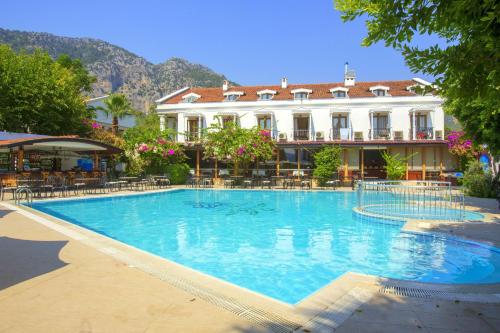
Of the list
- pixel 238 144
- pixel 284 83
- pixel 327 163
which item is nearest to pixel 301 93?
pixel 284 83

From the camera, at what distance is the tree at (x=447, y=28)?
2.79 meters

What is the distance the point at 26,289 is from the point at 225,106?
2760cm

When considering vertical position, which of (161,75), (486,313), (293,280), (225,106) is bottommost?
(293,280)

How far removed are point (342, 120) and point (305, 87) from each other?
545cm

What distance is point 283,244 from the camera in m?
9.12

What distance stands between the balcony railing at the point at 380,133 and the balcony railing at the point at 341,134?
1.69m

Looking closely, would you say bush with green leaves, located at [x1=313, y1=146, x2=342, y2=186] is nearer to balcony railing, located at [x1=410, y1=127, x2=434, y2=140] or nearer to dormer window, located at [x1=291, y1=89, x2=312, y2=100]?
balcony railing, located at [x1=410, y1=127, x2=434, y2=140]

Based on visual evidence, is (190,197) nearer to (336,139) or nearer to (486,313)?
(336,139)

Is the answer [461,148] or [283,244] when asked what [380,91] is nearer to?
[461,148]

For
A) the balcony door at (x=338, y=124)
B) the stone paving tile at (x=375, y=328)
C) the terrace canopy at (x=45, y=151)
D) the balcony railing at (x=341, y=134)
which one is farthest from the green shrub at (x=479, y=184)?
the terrace canopy at (x=45, y=151)

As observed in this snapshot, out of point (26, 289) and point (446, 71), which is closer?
point (446, 71)

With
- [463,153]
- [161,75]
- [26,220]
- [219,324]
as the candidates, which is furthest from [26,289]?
[161,75]

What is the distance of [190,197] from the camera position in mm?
19719

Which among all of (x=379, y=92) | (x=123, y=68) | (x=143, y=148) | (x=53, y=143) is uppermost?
(x=123, y=68)
